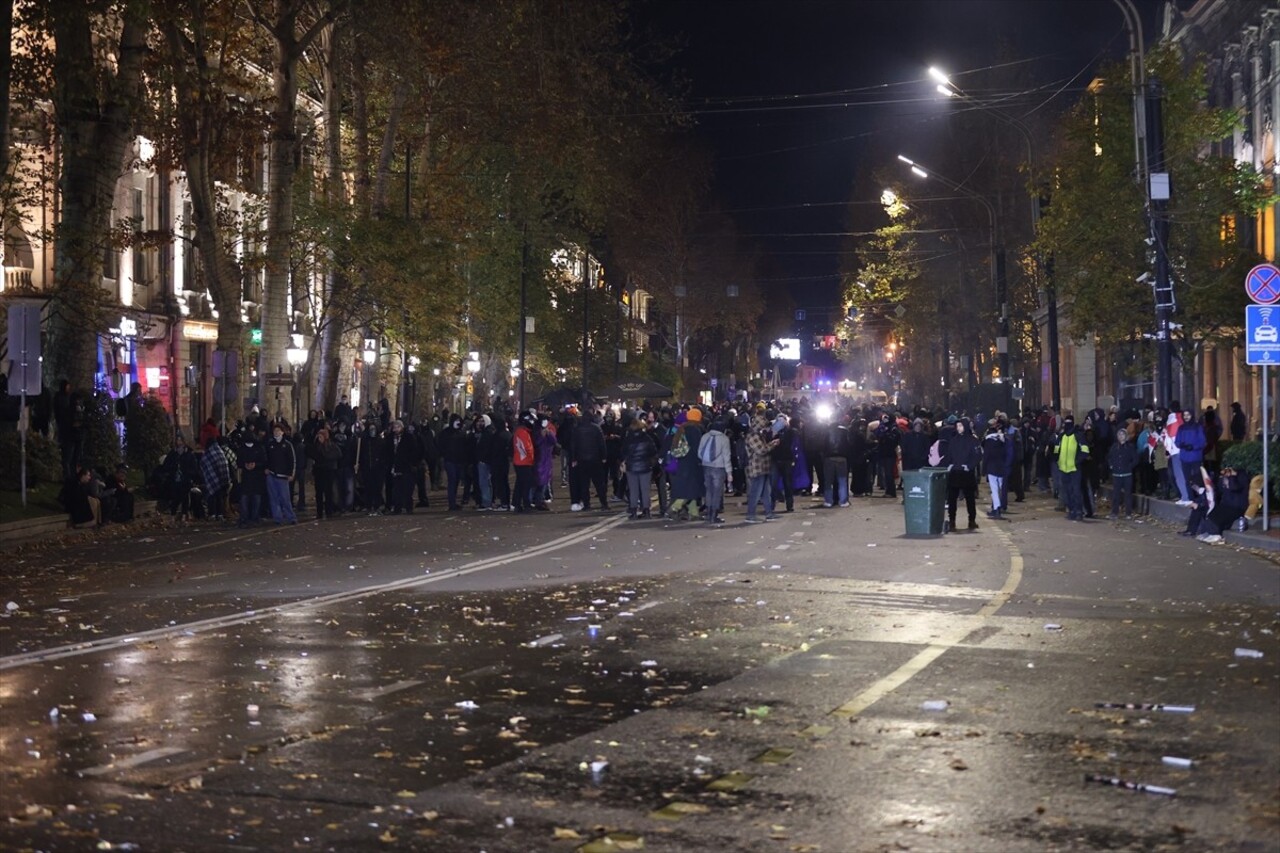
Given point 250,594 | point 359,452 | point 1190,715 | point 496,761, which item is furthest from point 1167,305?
point 496,761

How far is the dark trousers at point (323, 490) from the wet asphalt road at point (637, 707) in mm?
10280

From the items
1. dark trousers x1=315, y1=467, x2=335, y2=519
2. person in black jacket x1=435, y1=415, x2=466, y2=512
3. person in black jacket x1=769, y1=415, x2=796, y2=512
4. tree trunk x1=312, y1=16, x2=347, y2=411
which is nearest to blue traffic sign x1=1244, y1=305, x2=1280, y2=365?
person in black jacket x1=769, y1=415, x2=796, y2=512

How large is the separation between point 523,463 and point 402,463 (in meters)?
2.12

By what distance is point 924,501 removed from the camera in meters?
24.7

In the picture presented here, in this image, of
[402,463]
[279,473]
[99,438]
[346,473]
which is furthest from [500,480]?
[99,438]

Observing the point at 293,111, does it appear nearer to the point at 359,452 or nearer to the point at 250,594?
the point at 359,452

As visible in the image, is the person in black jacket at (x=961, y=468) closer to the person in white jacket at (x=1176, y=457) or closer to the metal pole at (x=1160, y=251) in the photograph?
the person in white jacket at (x=1176, y=457)

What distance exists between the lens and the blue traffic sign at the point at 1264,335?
24.1 meters

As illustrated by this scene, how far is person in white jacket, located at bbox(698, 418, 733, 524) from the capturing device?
1070 inches

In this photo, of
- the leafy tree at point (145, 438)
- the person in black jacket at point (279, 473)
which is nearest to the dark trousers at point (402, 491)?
the person in black jacket at point (279, 473)

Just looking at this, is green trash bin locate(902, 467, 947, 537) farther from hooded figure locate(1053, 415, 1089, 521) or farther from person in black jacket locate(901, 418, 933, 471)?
person in black jacket locate(901, 418, 933, 471)

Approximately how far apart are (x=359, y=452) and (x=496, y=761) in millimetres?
23829

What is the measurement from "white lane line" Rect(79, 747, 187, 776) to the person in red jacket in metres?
22.6

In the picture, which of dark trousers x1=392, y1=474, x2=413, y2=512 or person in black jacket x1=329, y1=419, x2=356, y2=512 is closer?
dark trousers x1=392, y1=474, x2=413, y2=512
